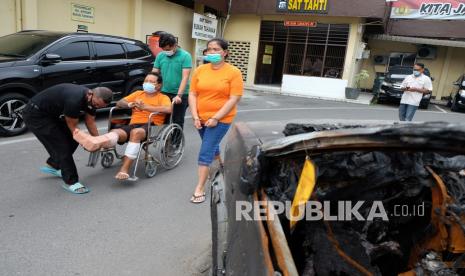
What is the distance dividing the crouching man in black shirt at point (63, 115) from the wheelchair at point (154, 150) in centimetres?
38

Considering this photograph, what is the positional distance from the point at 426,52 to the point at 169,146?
64.7 ft

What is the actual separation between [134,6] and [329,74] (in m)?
9.58

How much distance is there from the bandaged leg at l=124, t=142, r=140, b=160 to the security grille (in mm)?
15197

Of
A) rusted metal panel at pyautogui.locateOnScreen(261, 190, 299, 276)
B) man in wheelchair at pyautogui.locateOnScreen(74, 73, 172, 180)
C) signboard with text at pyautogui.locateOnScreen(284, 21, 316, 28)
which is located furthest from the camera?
signboard with text at pyautogui.locateOnScreen(284, 21, 316, 28)

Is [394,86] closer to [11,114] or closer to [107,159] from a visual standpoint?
[107,159]

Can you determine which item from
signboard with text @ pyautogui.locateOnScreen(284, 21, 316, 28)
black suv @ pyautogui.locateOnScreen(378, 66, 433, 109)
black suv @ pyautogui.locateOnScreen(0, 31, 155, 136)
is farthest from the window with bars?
black suv @ pyautogui.locateOnScreen(0, 31, 155, 136)

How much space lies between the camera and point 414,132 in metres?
1.42

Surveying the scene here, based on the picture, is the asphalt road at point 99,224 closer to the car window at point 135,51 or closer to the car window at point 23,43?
the car window at point 23,43

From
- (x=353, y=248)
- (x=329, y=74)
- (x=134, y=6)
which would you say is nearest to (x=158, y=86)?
(x=353, y=248)

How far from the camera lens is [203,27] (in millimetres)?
15805

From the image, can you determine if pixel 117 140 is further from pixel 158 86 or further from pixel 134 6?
pixel 134 6

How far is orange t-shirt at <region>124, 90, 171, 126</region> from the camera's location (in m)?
4.73

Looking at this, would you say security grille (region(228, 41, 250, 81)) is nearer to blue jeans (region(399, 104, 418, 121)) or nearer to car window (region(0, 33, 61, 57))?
blue jeans (region(399, 104, 418, 121))

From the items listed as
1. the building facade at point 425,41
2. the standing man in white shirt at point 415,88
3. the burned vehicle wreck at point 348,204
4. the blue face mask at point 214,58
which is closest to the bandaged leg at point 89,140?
the blue face mask at point 214,58
